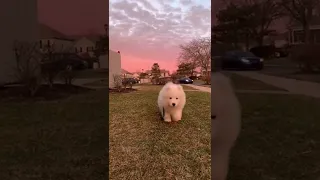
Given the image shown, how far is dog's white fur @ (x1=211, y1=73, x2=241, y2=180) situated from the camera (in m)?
1.60

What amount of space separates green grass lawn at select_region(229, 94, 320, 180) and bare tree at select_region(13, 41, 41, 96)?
3.51 ft

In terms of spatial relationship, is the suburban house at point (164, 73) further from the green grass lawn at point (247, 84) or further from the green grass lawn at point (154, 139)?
the green grass lawn at point (247, 84)

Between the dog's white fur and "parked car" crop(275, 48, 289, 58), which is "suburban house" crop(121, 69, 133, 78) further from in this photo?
"parked car" crop(275, 48, 289, 58)

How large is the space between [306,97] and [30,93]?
1419mm

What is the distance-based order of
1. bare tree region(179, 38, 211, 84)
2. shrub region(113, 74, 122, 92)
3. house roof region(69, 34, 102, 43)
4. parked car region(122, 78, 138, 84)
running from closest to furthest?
house roof region(69, 34, 102, 43) → bare tree region(179, 38, 211, 84) → shrub region(113, 74, 122, 92) → parked car region(122, 78, 138, 84)

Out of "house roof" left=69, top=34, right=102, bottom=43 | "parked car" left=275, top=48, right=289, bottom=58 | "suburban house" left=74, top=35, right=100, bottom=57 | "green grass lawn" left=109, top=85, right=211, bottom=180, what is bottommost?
"green grass lawn" left=109, top=85, right=211, bottom=180

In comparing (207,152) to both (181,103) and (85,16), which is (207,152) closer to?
(181,103)

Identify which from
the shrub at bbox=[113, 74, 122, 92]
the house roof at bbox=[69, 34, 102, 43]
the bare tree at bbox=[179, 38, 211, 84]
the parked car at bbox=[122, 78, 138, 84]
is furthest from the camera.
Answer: the parked car at bbox=[122, 78, 138, 84]

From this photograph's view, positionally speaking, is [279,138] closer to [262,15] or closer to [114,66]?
[262,15]

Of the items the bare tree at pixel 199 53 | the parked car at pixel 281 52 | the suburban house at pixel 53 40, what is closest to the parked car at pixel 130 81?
the bare tree at pixel 199 53

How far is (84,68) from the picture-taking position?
177 cm

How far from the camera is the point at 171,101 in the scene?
210cm

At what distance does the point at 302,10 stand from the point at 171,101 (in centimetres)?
95

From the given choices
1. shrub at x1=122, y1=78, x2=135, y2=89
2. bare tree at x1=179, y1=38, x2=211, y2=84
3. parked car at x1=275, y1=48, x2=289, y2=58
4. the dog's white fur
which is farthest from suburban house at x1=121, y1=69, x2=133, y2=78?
parked car at x1=275, y1=48, x2=289, y2=58
